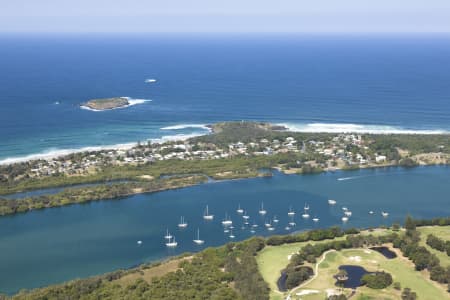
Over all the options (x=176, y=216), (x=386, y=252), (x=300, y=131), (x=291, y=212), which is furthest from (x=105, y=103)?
(x=386, y=252)

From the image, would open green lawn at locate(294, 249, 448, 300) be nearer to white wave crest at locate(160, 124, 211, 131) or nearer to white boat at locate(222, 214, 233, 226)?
white boat at locate(222, 214, 233, 226)

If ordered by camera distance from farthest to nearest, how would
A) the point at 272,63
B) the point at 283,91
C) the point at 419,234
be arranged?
the point at 272,63 → the point at 283,91 → the point at 419,234

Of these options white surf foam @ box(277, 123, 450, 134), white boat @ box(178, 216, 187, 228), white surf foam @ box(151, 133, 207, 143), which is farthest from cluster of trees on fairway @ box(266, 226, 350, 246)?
white surf foam @ box(277, 123, 450, 134)

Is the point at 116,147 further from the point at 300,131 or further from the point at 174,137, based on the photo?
the point at 300,131

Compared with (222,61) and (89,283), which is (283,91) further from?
(89,283)

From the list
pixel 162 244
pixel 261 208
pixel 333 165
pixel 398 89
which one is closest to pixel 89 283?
pixel 162 244

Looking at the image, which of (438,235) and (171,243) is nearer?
(171,243)
